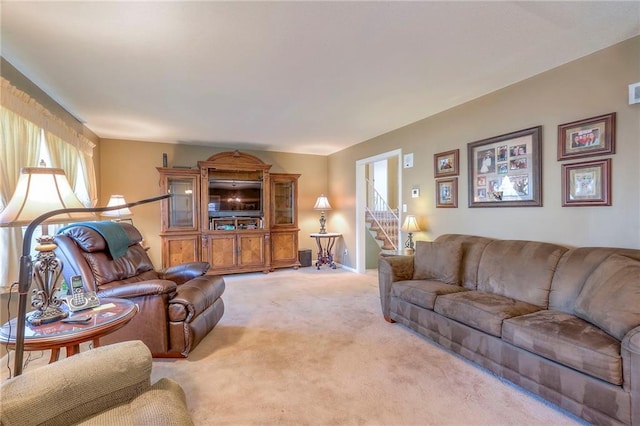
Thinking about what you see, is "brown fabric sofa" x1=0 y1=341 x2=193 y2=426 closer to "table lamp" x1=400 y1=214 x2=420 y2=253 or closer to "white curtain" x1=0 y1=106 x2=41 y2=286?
"white curtain" x1=0 y1=106 x2=41 y2=286

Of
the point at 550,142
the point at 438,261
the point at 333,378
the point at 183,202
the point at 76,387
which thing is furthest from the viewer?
the point at 183,202

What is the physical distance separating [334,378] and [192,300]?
1.27 metres

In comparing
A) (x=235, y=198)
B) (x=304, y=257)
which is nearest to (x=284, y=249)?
(x=304, y=257)

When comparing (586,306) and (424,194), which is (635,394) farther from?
(424,194)

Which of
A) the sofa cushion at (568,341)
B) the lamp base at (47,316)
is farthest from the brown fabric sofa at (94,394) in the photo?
the sofa cushion at (568,341)

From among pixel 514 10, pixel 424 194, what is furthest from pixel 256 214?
pixel 514 10

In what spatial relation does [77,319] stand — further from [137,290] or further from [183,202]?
[183,202]

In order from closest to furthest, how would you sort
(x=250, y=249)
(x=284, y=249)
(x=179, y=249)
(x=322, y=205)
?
(x=179, y=249) → (x=250, y=249) → (x=284, y=249) → (x=322, y=205)

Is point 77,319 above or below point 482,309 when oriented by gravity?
above

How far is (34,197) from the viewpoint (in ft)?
4.91

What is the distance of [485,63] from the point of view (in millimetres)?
2617

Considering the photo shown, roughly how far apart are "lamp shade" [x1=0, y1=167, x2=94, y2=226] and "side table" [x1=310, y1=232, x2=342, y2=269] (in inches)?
182

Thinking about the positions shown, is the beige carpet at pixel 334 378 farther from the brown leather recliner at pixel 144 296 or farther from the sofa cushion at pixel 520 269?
the sofa cushion at pixel 520 269

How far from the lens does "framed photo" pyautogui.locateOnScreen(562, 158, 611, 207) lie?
239cm
